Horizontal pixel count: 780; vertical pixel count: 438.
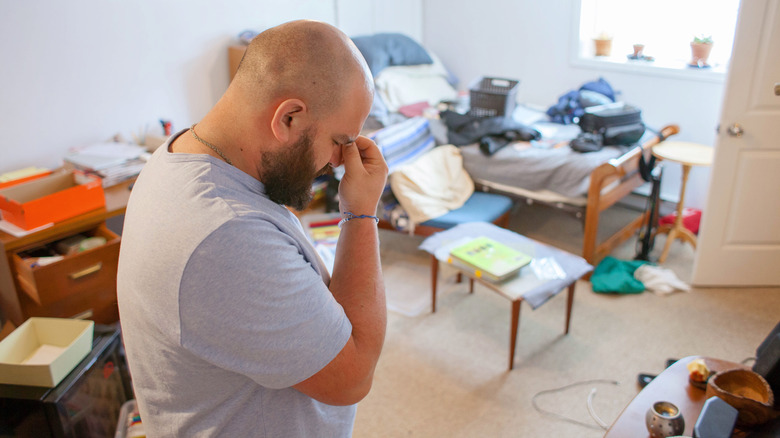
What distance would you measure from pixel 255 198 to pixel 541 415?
1766 millimetres

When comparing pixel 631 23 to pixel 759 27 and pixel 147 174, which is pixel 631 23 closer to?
pixel 759 27

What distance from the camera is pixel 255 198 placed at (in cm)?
86

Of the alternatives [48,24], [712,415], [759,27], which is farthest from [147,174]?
[759,27]

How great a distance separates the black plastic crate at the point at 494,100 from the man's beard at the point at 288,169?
2.87 metres

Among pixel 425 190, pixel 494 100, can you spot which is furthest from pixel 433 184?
pixel 494 100

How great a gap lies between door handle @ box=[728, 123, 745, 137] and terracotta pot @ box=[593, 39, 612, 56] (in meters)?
1.44

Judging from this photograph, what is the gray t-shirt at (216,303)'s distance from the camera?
0.76 metres

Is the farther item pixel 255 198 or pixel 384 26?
pixel 384 26

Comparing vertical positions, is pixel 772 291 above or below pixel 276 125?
below

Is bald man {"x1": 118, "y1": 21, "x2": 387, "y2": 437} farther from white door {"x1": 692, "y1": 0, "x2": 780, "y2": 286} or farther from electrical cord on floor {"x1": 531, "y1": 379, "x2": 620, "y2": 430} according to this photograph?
white door {"x1": 692, "y1": 0, "x2": 780, "y2": 286}

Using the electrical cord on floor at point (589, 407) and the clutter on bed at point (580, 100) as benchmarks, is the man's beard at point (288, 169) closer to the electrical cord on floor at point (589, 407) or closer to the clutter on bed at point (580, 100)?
the electrical cord on floor at point (589, 407)

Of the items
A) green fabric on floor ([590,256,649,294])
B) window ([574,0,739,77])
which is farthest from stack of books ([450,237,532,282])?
window ([574,0,739,77])

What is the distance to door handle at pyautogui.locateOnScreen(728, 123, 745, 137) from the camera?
2.71 m

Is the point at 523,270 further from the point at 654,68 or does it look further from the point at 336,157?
the point at 654,68
